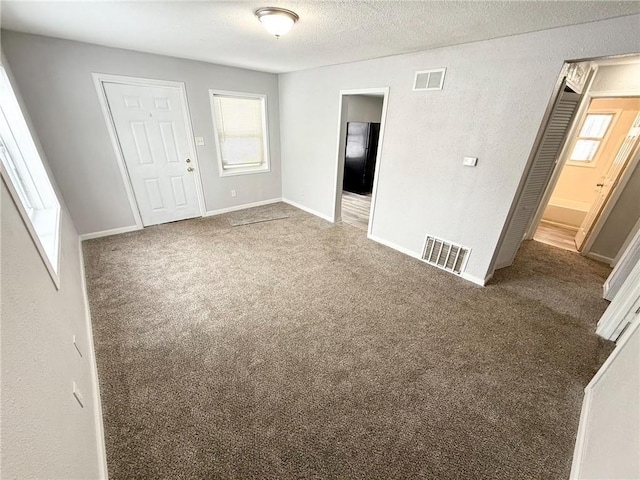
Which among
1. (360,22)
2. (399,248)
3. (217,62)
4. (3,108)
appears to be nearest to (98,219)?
(3,108)

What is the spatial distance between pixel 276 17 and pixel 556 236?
5.21 m

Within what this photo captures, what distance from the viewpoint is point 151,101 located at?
3420mm

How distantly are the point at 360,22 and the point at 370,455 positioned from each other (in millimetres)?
2914

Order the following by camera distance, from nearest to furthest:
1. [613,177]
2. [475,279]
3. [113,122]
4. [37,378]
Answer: [37,378]
[475,279]
[113,122]
[613,177]

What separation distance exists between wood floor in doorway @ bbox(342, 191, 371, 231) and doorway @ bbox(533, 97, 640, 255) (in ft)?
9.19

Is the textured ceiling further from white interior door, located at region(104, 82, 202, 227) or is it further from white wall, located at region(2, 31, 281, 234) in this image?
white interior door, located at region(104, 82, 202, 227)

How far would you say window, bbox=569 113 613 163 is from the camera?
4.67m

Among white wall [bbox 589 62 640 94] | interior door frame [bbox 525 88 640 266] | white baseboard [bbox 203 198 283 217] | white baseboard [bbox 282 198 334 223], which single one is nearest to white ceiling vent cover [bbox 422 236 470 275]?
interior door frame [bbox 525 88 640 266]

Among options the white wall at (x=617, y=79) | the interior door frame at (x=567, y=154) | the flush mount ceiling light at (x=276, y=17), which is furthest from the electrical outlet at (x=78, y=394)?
the white wall at (x=617, y=79)

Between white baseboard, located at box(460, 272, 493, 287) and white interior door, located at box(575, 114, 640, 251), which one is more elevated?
white interior door, located at box(575, 114, 640, 251)

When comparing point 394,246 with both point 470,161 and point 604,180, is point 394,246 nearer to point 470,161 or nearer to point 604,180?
point 470,161

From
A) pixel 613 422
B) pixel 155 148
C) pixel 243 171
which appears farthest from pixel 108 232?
pixel 613 422

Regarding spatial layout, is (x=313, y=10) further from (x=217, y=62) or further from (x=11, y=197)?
(x=217, y=62)

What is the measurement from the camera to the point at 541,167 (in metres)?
2.63
